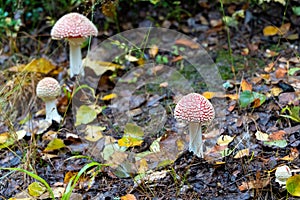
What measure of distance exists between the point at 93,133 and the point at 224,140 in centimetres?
108

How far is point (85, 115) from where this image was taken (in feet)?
11.7

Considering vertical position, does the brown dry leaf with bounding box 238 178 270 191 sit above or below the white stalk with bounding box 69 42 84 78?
below

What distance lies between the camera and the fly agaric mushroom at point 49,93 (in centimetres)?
347

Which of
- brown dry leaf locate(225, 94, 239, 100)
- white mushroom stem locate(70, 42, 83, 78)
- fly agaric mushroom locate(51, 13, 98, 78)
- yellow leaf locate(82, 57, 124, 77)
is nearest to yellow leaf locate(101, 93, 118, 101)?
yellow leaf locate(82, 57, 124, 77)

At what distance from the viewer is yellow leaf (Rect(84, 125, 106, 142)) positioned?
10.9ft

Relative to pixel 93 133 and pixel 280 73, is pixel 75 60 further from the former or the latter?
pixel 280 73

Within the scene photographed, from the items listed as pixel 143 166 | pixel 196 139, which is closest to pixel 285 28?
pixel 196 139

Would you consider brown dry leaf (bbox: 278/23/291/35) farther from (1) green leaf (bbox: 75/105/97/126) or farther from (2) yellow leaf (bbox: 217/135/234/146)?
(1) green leaf (bbox: 75/105/97/126)

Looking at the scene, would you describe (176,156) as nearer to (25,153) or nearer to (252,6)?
(25,153)

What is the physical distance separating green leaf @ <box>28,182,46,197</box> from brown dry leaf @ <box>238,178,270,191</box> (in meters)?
1.33

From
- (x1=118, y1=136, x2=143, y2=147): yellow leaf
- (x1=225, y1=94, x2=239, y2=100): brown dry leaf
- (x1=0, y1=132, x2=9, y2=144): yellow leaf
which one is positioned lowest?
(x1=0, y1=132, x2=9, y2=144): yellow leaf

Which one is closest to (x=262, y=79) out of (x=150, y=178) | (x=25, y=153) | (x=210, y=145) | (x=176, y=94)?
(x=176, y=94)

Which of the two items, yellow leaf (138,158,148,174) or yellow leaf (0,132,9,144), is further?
yellow leaf (0,132,9,144)

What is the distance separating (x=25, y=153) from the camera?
3.20 m
